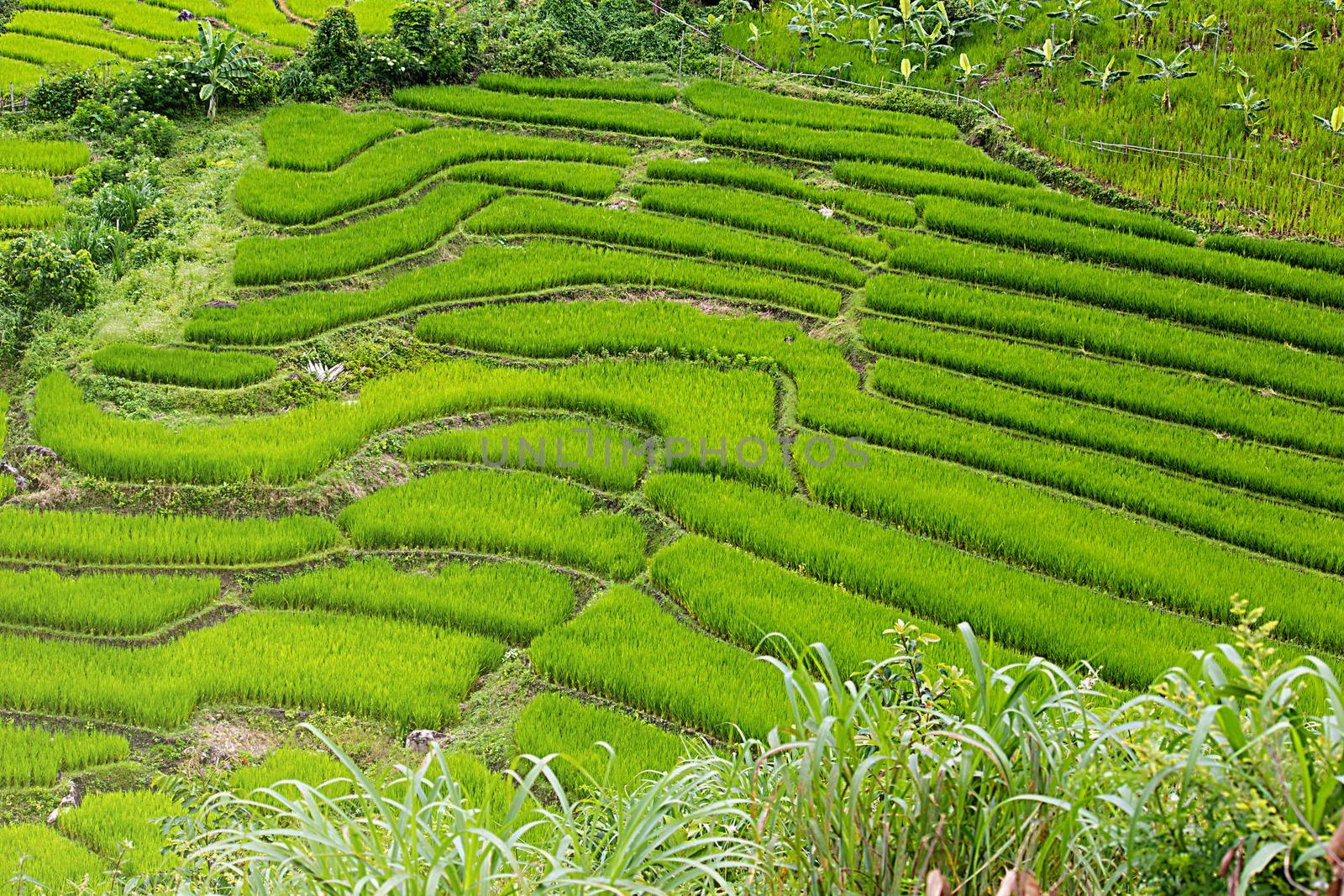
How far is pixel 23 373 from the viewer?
257 inches

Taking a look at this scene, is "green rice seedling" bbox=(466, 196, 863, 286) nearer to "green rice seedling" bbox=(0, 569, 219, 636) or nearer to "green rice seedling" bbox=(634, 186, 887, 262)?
"green rice seedling" bbox=(634, 186, 887, 262)

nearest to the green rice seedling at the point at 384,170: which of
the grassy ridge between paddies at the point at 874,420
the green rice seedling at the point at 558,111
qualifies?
the green rice seedling at the point at 558,111

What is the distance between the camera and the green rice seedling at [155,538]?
17.3ft

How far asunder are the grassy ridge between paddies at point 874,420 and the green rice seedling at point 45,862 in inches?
149

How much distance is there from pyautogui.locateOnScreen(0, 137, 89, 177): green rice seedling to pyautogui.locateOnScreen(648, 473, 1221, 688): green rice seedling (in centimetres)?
574

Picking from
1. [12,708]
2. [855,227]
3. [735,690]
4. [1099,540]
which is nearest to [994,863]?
[735,690]

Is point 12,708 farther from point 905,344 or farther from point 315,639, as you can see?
point 905,344

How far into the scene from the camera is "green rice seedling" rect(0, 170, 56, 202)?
8216mm

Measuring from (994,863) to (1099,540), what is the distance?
2.93 metres

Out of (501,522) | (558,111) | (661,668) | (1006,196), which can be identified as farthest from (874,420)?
(558,111)

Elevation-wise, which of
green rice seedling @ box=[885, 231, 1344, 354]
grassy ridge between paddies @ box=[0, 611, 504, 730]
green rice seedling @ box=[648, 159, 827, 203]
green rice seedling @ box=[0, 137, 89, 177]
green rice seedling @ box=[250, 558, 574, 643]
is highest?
green rice seedling @ box=[648, 159, 827, 203]

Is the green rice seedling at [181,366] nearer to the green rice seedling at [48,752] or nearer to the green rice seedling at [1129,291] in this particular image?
the green rice seedling at [48,752]

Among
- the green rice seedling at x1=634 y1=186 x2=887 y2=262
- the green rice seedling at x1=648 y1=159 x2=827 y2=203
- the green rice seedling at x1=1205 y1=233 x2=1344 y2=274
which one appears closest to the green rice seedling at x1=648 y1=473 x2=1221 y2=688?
the green rice seedling at x1=634 y1=186 x2=887 y2=262

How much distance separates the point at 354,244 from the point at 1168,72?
6365mm
